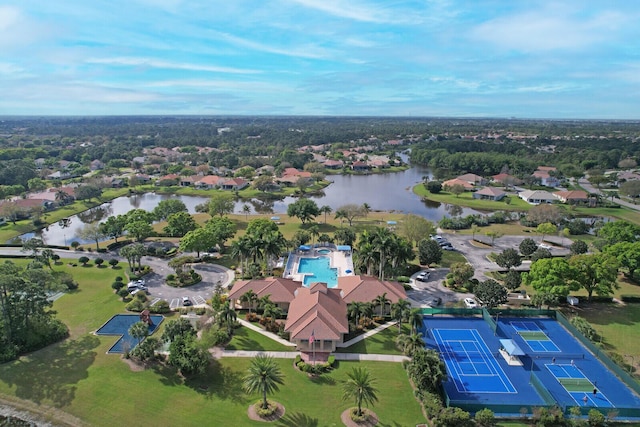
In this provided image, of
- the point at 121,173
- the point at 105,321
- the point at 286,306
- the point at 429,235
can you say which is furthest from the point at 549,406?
the point at 121,173

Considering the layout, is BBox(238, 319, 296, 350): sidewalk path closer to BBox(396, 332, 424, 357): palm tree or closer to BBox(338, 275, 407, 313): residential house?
BBox(338, 275, 407, 313): residential house

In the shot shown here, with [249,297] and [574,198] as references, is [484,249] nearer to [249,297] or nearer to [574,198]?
[249,297]

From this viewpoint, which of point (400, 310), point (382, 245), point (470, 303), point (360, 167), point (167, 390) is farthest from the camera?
point (360, 167)

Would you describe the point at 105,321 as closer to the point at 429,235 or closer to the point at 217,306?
the point at 217,306

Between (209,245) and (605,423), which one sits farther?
(209,245)

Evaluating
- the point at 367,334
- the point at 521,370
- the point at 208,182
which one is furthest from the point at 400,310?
the point at 208,182

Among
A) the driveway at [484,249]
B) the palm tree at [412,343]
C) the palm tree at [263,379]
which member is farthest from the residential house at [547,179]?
the palm tree at [263,379]
